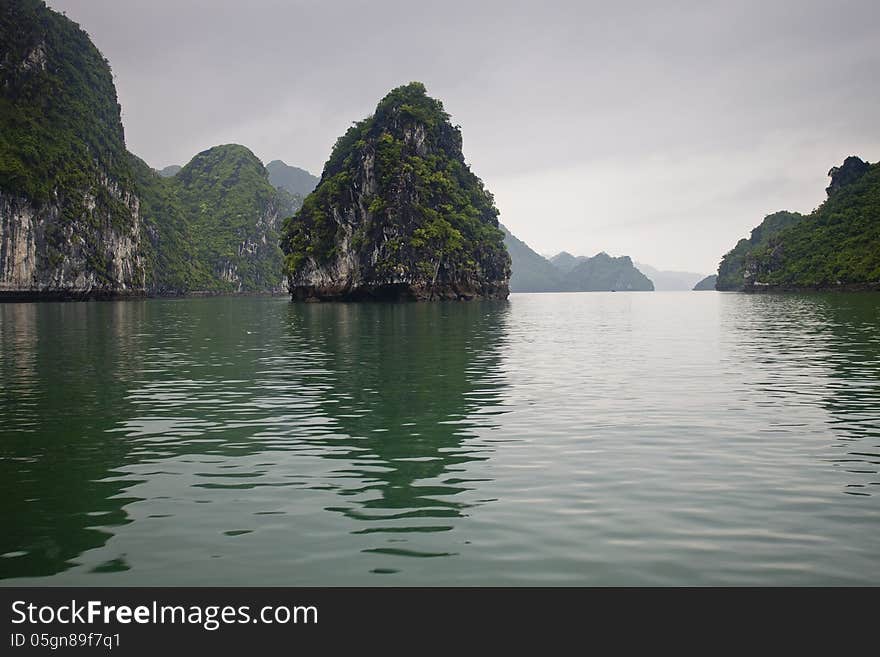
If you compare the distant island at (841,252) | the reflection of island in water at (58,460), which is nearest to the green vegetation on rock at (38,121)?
the reflection of island in water at (58,460)

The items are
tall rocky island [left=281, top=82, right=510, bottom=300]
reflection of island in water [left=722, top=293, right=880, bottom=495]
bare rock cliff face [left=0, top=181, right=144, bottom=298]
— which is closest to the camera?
reflection of island in water [left=722, top=293, right=880, bottom=495]

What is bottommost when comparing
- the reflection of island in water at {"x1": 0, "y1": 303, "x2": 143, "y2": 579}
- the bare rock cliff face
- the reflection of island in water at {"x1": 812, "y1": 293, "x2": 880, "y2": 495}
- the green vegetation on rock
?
the reflection of island in water at {"x1": 0, "y1": 303, "x2": 143, "y2": 579}

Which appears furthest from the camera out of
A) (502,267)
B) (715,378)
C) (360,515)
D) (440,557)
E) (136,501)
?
(502,267)

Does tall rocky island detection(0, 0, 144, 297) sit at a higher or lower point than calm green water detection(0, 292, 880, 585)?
higher

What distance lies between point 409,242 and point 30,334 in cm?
9024

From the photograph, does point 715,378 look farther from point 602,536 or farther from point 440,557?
point 440,557

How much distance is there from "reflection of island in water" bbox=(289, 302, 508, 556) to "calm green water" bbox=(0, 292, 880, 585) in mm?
82

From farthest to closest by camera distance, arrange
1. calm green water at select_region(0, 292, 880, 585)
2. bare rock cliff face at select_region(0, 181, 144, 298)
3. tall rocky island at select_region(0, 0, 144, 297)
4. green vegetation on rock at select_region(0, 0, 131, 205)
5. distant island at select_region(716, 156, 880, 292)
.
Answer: green vegetation on rock at select_region(0, 0, 131, 205) < tall rocky island at select_region(0, 0, 144, 297) < distant island at select_region(716, 156, 880, 292) < bare rock cliff face at select_region(0, 181, 144, 298) < calm green water at select_region(0, 292, 880, 585)

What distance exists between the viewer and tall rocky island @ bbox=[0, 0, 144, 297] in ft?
495

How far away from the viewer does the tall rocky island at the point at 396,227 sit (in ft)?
447


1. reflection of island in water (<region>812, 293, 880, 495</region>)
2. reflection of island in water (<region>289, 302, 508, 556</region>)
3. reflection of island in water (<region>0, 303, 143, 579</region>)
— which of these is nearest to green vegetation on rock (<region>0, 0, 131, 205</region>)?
reflection of island in water (<region>0, 303, 143, 579</region>)

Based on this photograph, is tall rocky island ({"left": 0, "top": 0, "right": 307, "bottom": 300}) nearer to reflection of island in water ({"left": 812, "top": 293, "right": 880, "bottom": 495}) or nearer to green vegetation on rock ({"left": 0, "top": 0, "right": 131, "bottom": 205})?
green vegetation on rock ({"left": 0, "top": 0, "right": 131, "bottom": 205})

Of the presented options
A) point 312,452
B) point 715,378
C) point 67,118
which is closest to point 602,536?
point 312,452
